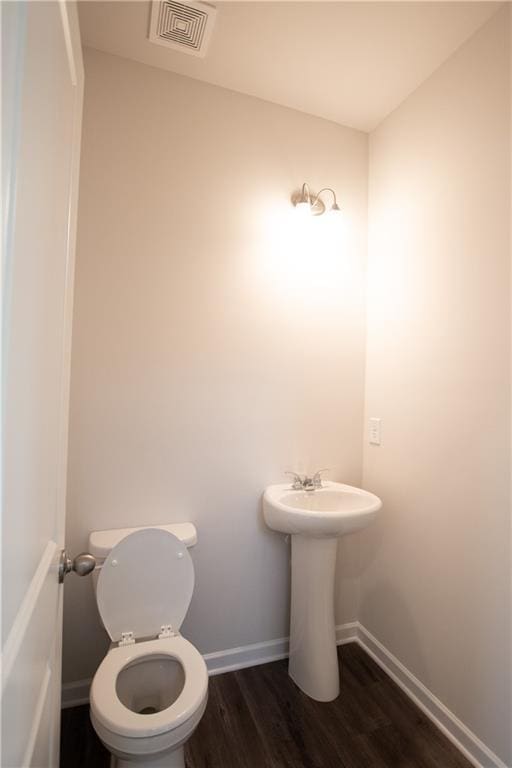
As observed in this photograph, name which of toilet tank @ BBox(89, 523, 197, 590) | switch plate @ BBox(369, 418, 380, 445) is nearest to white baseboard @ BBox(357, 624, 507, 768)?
switch plate @ BBox(369, 418, 380, 445)

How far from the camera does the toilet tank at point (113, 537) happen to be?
148 cm

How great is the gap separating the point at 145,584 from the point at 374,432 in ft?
4.22

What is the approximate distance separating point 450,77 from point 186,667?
2469mm

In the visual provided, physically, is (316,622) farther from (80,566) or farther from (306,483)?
(80,566)

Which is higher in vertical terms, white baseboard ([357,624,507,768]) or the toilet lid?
the toilet lid

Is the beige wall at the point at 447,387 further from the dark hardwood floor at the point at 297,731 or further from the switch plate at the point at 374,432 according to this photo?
the dark hardwood floor at the point at 297,731

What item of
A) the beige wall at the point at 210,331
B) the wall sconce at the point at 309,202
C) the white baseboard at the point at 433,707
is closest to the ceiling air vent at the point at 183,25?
the beige wall at the point at 210,331

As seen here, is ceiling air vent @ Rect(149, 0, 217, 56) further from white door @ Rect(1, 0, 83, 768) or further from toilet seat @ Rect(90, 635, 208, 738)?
toilet seat @ Rect(90, 635, 208, 738)

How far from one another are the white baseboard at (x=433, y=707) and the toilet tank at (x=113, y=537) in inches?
44.2

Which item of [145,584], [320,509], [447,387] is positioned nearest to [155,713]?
[145,584]

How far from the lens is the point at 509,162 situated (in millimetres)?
1361

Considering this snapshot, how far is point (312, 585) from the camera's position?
67.3 inches

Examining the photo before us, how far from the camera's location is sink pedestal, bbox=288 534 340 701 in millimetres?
1676

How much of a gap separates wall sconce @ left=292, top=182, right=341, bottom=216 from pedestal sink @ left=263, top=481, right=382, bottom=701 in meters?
1.41
